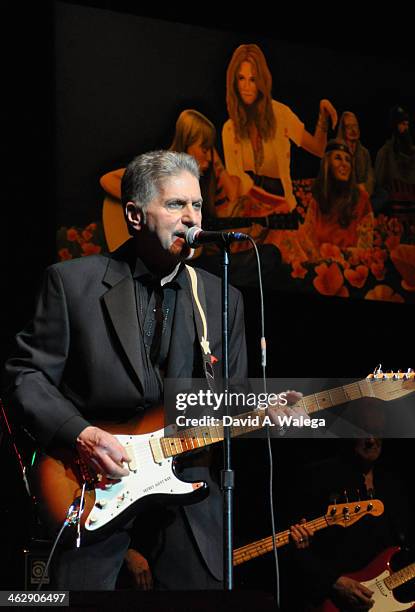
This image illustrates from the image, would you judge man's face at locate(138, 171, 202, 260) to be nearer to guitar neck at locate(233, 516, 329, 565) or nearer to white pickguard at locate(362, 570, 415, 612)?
guitar neck at locate(233, 516, 329, 565)

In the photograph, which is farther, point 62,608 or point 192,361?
point 192,361

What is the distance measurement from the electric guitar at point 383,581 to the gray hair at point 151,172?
2.17 meters

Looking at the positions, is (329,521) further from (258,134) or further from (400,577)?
(258,134)

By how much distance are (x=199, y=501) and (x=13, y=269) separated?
5.27ft

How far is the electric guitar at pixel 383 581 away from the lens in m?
4.45

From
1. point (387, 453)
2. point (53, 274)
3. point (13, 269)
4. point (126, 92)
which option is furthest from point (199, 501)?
point (126, 92)

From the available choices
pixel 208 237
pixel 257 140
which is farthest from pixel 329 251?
pixel 208 237

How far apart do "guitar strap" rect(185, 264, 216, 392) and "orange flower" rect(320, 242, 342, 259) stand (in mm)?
1645

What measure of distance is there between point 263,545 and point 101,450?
167 centimetres

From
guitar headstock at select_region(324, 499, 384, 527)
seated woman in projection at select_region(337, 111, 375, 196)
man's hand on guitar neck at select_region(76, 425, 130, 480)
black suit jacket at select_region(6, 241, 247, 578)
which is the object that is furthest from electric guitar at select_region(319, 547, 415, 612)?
seated woman in projection at select_region(337, 111, 375, 196)

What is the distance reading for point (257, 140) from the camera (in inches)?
196

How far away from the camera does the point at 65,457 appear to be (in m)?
3.19

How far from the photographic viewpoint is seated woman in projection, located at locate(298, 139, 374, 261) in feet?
16.6

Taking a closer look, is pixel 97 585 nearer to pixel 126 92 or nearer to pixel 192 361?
pixel 192 361
